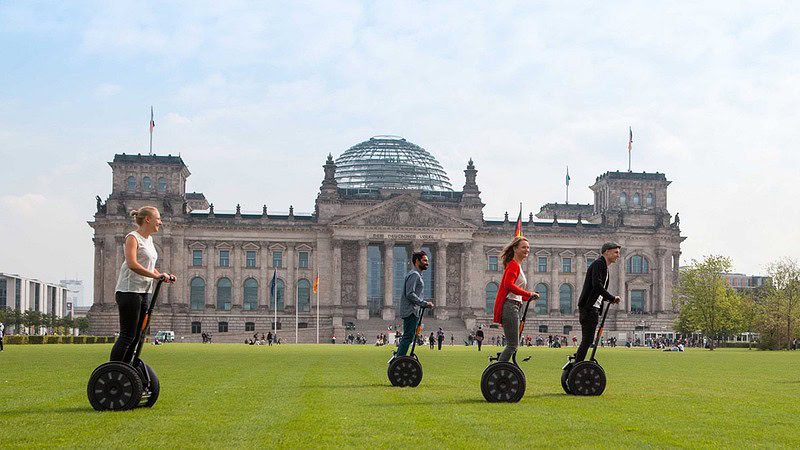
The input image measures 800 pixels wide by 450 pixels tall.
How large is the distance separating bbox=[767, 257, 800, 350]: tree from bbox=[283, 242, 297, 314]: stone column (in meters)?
60.1

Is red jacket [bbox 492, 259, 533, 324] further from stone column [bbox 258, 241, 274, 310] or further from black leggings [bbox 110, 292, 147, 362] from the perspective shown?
stone column [bbox 258, 241, 274, 310]

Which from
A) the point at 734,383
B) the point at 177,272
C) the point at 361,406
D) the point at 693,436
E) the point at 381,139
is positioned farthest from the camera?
the point at 381,139

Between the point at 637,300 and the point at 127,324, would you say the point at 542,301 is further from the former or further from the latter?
the point at 127,324

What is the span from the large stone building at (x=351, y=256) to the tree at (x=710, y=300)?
27.7m

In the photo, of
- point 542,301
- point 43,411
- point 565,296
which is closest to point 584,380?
point 43,411

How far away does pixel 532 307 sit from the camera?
461 feet

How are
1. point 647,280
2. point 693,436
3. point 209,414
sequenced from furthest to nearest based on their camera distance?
1. point 647,280
2. point 209,414
3. point 693,436

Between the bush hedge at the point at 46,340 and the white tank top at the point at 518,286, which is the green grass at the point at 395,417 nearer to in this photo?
the white tank top at the point at 518,286

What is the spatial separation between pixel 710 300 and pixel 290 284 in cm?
5524

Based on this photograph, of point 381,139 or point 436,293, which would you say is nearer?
point 436,293

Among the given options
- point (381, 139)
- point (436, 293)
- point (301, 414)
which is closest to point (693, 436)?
point (301, 414)

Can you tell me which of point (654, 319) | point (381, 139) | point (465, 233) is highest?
point (381, 139)

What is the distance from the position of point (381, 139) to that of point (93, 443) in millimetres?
147704

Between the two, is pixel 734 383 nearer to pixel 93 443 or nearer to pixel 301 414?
pixel 301 414
